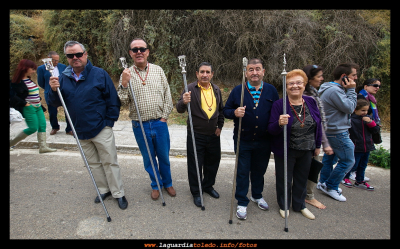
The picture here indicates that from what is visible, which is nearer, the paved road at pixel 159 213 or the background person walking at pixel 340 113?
the paved road at pixel 159 213

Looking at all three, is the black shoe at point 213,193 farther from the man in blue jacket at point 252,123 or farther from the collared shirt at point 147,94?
the collared shirt at point 147,94

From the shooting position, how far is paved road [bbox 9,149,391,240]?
2.62 metres

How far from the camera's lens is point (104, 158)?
3072 millimetres

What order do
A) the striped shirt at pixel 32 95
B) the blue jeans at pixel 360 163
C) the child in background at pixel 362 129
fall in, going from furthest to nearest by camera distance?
the striped shirt at pixel 32 95 < the blue jeans at pixel 360 163 < the child in background at pixel 362 129

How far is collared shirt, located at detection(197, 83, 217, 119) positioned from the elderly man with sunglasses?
0.52 m

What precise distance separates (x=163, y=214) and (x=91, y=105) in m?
1.70

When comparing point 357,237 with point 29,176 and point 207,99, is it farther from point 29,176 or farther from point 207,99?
point 29,176

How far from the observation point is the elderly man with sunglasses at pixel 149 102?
10.0 ft

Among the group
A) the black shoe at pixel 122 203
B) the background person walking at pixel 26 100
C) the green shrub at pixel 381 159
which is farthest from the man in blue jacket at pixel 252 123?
the background person walking at pixel 26 100

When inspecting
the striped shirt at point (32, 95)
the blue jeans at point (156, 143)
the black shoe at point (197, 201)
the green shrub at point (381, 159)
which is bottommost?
the black shoe at point (197, 201)

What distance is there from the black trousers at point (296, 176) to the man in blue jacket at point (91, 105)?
84.8 inches

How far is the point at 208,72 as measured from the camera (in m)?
3.04

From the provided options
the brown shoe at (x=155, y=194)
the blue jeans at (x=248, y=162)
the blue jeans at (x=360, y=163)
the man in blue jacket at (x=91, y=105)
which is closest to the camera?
the man in blue jacket at (x=91, y=105)

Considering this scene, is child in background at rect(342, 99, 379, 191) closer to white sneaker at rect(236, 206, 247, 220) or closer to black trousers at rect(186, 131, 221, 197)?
white sneaker at rect(236, 206, 247, 220)
